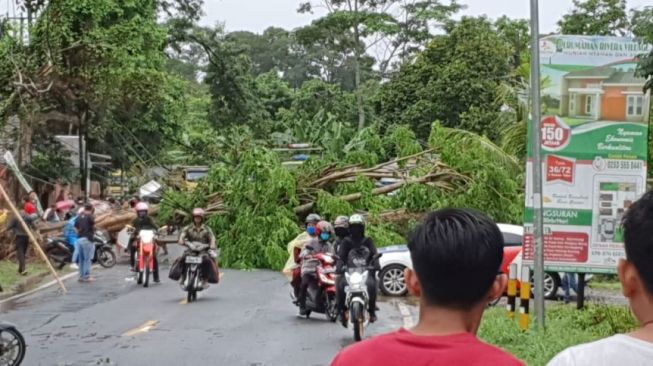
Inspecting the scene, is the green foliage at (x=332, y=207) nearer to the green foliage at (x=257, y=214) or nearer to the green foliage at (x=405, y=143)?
the green foliage at (x=257, y=214)

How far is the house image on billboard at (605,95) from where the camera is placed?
42.6 ft

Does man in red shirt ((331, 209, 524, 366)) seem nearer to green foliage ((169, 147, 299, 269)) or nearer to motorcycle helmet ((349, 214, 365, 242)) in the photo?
motorcycle helmet ((349, 214, 365, 242))

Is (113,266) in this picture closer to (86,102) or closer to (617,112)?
(86,102)

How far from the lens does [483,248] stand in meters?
2.85

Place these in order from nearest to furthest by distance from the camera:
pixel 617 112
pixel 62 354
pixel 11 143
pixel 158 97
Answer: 1. pixel 62 354
2. pixel 617 112
3. pixel 11 143
4. pixel 158 97

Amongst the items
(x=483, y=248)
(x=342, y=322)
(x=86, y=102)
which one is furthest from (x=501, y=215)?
(x=483, y=248)

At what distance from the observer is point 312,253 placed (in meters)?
15.0

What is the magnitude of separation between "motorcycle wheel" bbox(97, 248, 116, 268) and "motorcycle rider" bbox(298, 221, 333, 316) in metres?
11.1

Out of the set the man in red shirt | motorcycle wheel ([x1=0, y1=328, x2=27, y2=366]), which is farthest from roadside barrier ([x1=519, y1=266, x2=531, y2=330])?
the man in red shirt

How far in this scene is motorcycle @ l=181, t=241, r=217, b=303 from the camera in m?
17.3

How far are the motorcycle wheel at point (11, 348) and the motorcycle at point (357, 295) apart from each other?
418 cm

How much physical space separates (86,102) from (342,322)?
20.3 meters

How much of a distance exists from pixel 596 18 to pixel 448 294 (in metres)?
40.2

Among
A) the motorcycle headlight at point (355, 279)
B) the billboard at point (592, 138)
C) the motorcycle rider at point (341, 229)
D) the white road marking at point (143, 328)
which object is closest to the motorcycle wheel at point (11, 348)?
the white road marking at point (143, 328)
